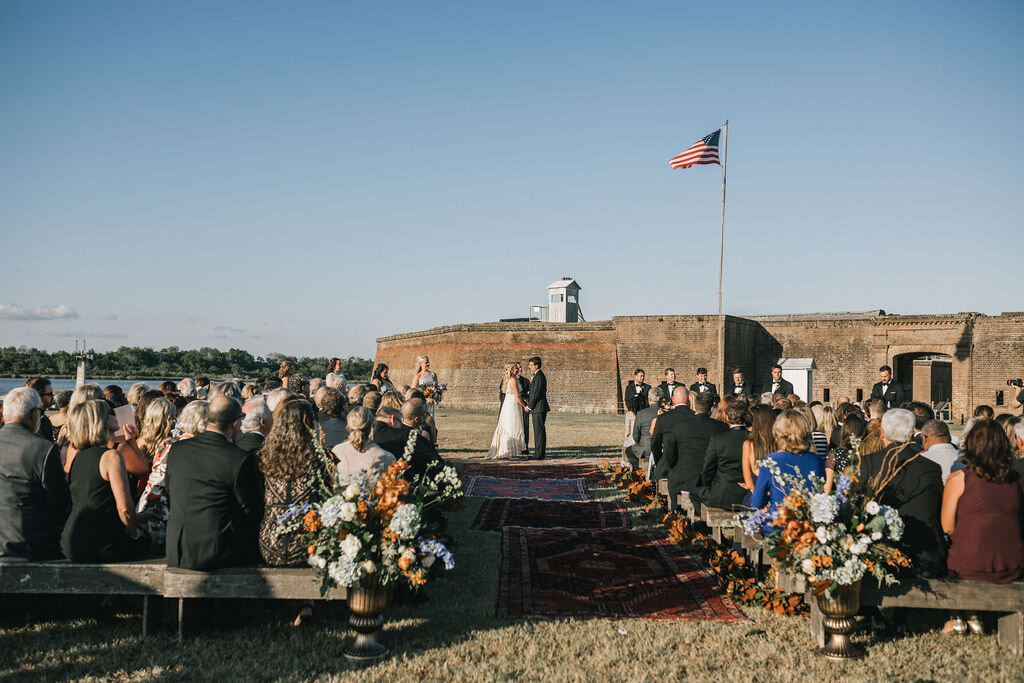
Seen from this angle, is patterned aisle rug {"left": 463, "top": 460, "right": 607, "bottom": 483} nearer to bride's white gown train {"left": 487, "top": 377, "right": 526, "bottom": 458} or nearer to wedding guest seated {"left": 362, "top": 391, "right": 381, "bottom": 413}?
bride's white gown train {"left": 487, "top": 377, "right": 526, "bottom": 458}

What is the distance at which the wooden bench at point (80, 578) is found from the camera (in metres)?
4.58

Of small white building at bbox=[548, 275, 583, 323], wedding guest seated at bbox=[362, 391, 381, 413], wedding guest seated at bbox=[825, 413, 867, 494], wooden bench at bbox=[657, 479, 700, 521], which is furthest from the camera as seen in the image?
small white building at bbox=[548, 275, 583, 323]

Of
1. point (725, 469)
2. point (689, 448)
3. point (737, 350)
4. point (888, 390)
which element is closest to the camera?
point (725, 469)

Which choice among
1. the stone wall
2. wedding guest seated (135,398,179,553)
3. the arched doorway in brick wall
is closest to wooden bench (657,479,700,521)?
wedding guest seated (135,398,179,553)

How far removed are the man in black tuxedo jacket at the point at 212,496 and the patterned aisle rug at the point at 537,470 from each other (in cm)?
748

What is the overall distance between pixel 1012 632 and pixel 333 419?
19.7ft

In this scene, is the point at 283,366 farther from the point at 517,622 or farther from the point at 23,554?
the point at 517,622

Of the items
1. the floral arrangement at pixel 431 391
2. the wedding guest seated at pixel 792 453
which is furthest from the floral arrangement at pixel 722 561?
the floral arrangement at pixel 431 391

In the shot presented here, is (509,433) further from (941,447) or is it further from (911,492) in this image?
(911,492)

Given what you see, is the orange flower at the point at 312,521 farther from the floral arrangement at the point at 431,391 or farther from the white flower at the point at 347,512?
the floral arrangement at the point at 431,391

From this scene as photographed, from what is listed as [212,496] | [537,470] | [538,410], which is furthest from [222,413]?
[538,410]

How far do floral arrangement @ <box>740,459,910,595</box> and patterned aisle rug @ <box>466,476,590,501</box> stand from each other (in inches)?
218

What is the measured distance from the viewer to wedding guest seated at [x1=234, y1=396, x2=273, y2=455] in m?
5.64

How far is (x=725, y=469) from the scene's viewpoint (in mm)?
6648
